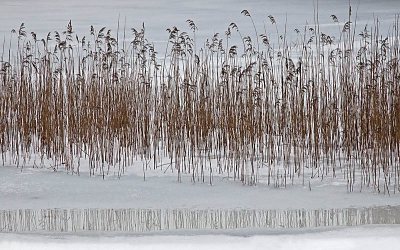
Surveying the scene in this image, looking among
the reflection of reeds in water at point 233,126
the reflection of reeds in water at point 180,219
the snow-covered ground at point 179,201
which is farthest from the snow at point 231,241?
the reflection of reeds in water at point 233,126

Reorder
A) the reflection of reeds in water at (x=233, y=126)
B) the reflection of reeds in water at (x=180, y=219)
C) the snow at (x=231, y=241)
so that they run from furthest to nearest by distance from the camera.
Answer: the reflection of reeds in water at (x=233, y=126), the reflection of reeds in water at (x=180, y=219), the snow at (x=231, y=241)

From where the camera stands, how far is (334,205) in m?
3.16

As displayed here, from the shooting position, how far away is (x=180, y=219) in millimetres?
2988

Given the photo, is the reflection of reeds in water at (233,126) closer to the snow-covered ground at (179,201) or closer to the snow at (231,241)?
the snow-covered ground at (179,201)

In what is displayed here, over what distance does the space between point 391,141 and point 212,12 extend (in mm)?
10958

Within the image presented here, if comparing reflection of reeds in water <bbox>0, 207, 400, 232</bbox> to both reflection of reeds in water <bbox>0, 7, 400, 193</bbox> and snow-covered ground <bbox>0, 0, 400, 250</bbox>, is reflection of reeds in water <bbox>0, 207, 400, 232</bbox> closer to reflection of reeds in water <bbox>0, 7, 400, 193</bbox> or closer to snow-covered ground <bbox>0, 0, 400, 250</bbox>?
snow-covered ground <bbox>0, 0, 400, 250</bbox>

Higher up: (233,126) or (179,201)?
(233,126)

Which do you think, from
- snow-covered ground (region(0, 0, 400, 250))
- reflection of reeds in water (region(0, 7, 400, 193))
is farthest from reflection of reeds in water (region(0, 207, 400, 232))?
reflection of reeds in water (region(0, 7, 400, 193))

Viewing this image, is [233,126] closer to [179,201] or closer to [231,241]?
[179,201]

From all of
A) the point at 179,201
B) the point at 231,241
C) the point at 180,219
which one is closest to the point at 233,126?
the point at 179,201

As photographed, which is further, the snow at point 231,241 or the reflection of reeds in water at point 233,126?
the reflection of reeds in water at point 233,126

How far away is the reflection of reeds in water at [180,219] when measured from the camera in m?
→ 2.89

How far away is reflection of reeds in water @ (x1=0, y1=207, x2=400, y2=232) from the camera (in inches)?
114

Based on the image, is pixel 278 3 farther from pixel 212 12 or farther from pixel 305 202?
pixel 305 202
